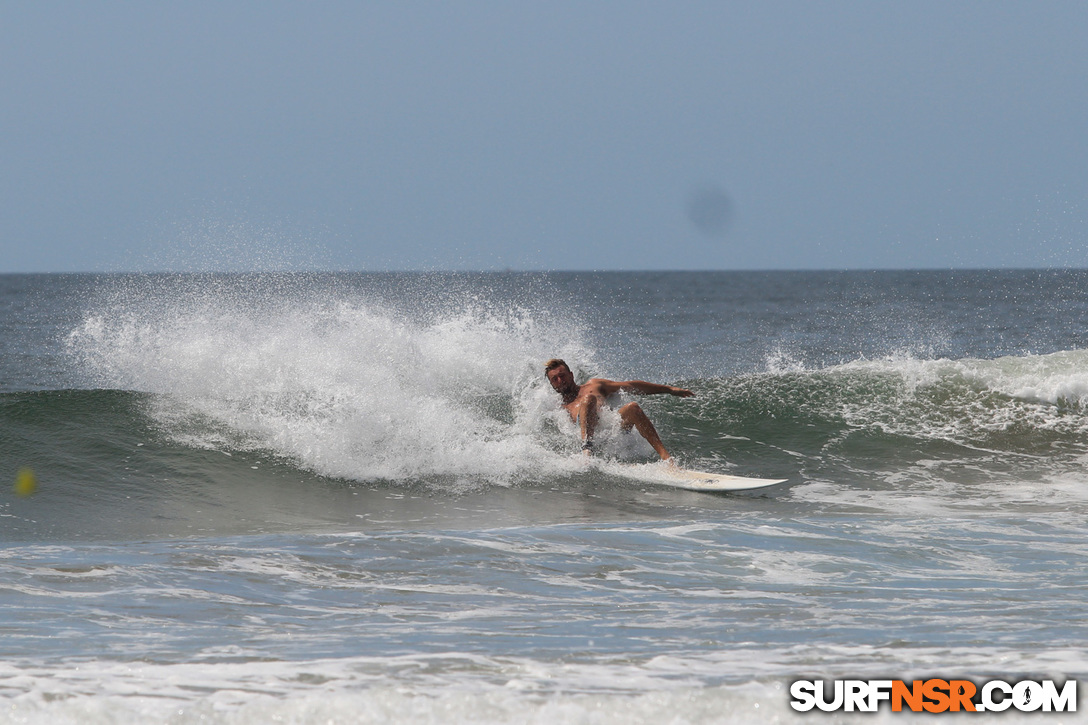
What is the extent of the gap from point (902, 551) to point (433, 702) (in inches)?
151

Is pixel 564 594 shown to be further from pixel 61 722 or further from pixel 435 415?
pixel 435 415

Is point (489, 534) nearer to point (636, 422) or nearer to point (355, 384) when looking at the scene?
point (636, 422)

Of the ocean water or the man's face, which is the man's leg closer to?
the ocean water

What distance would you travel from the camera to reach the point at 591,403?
998cm

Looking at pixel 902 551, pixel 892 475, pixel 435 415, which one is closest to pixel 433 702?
pixel 902 551

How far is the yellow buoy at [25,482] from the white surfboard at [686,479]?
4.96 m

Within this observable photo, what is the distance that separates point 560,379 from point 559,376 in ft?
0.10

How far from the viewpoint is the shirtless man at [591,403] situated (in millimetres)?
9867

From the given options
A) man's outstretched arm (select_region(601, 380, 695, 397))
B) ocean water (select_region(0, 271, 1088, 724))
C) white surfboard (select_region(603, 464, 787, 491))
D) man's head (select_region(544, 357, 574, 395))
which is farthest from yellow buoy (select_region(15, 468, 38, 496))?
man's outstretched arm (select_region(601, 380, 695, 397))

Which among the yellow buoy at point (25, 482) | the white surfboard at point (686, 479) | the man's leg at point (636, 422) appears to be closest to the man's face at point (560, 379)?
the man's leg at point (636, 422)

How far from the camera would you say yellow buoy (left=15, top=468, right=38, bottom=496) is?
872 centimetres

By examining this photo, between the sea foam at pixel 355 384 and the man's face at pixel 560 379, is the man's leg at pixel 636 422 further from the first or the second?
the sea foam at pixel 355 384

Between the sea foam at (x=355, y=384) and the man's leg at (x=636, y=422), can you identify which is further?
the man's leg at (x=636, y=422)

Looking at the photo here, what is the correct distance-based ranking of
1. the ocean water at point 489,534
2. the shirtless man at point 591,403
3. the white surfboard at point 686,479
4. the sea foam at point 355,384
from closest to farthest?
the ocean water at point 489,534
the white surfboard at point 686,479
the sea foam at point 355,384
the shirtless man at point 591,403
